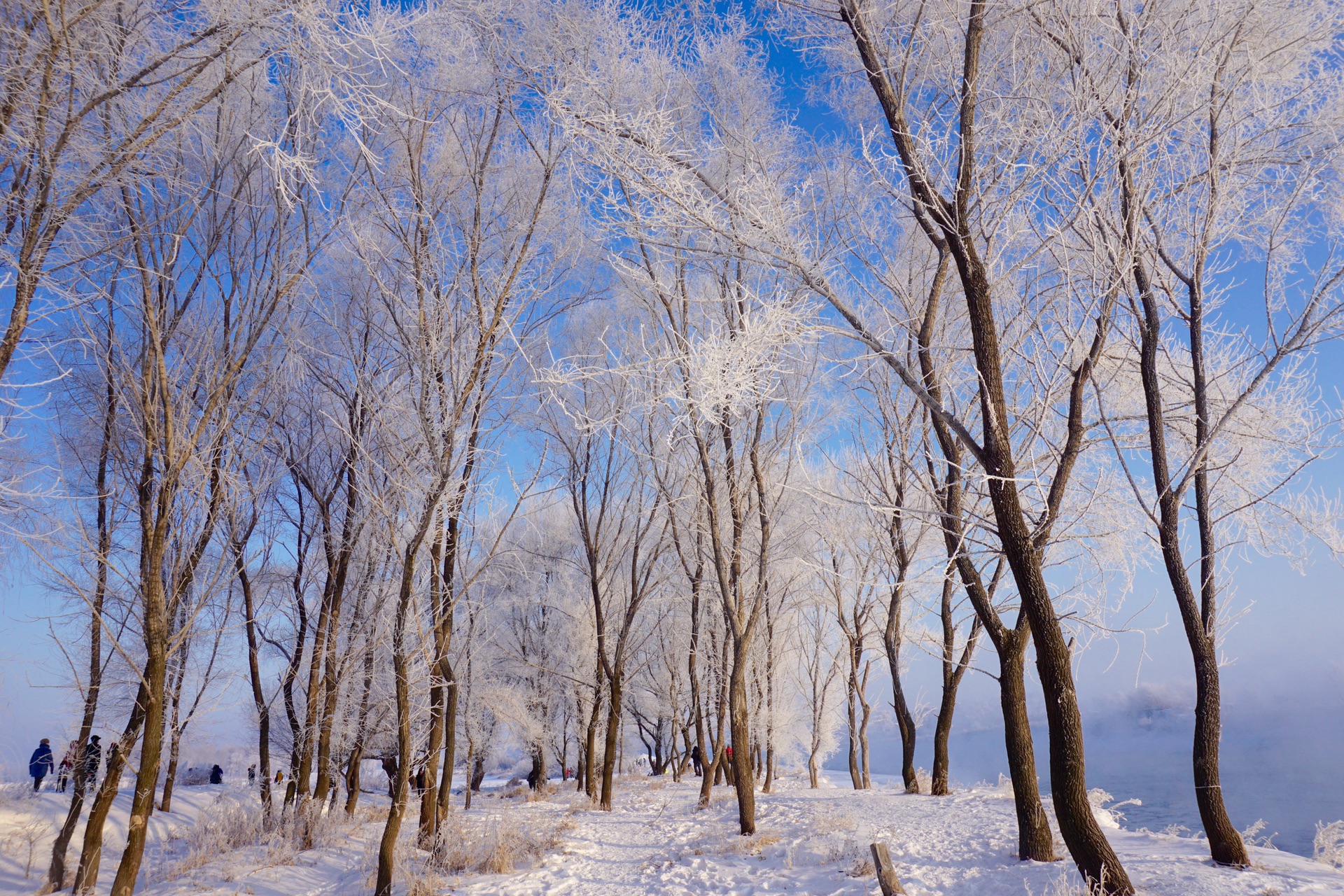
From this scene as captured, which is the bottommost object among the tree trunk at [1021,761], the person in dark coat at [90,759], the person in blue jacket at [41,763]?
the person in blue jacket at [41,763]

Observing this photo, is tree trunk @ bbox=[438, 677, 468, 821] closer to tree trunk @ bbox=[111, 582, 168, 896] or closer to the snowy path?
the snowy path

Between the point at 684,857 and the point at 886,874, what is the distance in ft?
11.1

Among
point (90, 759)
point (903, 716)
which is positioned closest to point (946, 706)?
point (903, 716)

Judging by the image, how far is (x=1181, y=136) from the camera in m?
5.55

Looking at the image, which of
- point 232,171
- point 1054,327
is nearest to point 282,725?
point 232,171

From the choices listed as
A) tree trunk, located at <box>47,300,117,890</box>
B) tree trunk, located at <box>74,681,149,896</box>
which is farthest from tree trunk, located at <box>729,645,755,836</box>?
tree trunk, located at <box>47,300,117,890</box>

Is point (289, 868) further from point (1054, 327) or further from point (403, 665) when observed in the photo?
point (1054, 327)

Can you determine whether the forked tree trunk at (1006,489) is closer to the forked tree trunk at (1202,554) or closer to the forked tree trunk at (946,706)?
the forked tree trunk at (1202,554)

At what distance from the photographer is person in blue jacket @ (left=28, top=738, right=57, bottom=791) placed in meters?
14.6

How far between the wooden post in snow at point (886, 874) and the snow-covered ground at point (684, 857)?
1.11 ft

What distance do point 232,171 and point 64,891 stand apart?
798cm

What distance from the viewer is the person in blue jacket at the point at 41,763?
14595mm

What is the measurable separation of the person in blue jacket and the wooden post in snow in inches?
710

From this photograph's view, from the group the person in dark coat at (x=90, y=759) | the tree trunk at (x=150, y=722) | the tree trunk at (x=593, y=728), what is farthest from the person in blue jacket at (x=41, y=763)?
the tree trunk at (x=150, y=722)
